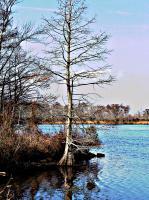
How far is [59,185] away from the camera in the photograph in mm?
24766

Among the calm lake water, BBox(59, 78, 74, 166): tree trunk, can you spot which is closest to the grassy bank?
BBox(59, 78, 74, 166): tree trunk

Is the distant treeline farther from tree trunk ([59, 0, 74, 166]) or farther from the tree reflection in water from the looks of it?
the tree reflection in water

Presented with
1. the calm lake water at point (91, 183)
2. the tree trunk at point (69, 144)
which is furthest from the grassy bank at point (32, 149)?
the calm lake water at point (91, 183)

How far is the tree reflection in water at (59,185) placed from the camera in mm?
21750

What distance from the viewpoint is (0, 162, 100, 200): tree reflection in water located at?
21750 mm

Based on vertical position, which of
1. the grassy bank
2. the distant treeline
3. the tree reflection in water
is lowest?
the tree reflection in water

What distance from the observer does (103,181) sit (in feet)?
86.3

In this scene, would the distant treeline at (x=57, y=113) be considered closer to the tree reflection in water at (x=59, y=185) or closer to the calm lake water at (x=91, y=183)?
the calm lake water at (x=91, y=183)

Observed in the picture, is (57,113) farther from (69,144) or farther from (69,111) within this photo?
(69,144)

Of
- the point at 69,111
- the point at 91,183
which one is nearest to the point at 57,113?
the point at 69,111

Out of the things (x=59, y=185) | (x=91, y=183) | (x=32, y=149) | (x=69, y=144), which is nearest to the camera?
(x=59, y=185)

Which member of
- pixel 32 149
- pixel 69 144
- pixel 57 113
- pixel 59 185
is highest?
pixel 57 113

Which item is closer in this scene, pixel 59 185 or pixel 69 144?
pixel 59 185

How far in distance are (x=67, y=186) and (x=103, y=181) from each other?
2.75 metres
